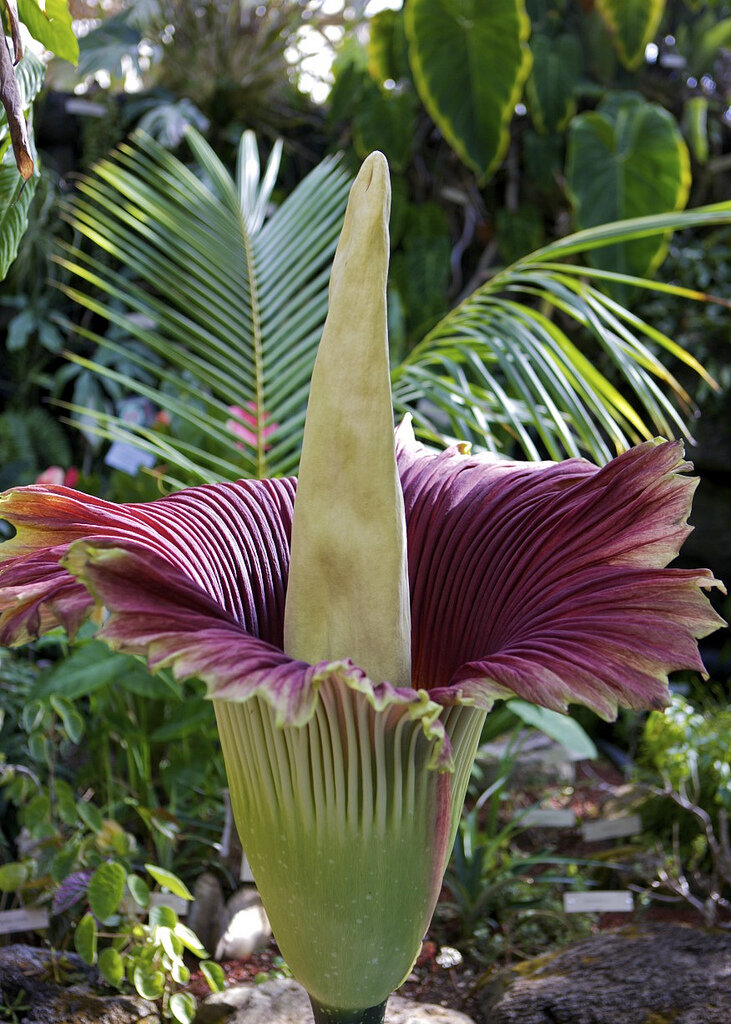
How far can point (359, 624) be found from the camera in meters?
0.81

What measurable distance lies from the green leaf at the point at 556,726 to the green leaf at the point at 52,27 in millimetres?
1574

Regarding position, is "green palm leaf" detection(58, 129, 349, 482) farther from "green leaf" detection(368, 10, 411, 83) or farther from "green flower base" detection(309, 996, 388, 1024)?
"green leaf" detection(368, 10, 411, 83)

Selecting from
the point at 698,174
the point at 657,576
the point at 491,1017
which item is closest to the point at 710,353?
the point at 698,174

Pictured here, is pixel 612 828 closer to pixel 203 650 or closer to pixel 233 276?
pixel 233 276

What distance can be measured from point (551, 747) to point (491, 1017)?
1741 millimetres

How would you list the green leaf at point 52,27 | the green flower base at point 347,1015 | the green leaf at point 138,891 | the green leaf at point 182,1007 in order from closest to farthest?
the green flower base at point 347,1015, the green leaf at point 52,27, the green leaf at point 182,1007, the green leaf at point 138,891

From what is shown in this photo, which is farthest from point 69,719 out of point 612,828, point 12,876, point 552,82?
point 552,82

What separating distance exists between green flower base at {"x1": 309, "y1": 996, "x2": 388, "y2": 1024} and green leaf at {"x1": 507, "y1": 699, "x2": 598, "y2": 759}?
130cm

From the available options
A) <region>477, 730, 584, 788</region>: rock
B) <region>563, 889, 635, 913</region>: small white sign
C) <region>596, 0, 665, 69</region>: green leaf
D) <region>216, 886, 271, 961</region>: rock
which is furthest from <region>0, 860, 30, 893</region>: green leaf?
<region>596, 0, 665, 69</region>: green leaf

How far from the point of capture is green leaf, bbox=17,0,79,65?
1071mm

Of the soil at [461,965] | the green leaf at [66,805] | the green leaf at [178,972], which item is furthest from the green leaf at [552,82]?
the green leaf at [178,972]

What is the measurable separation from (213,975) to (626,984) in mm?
626

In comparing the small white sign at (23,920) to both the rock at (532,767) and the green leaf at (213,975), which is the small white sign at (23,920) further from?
the rock at (532,767)

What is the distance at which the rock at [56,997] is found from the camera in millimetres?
1338
